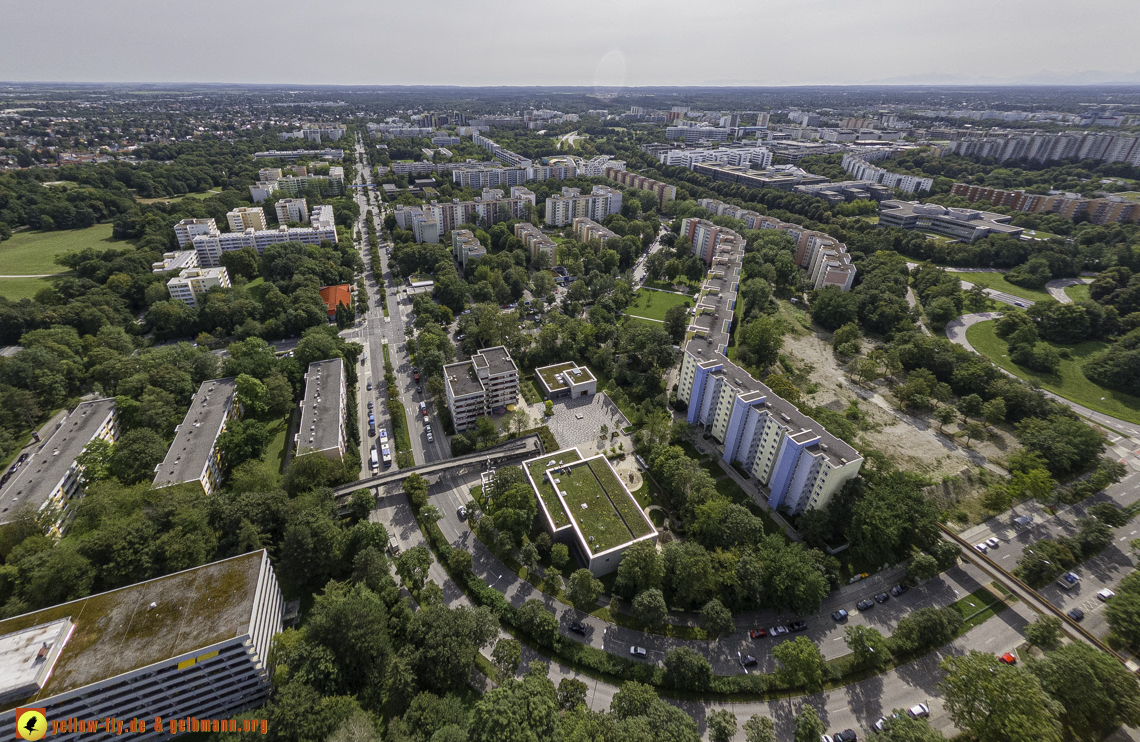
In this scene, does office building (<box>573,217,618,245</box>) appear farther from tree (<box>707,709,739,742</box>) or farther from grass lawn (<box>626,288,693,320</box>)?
tree (<box>707,709,739,742</box>)

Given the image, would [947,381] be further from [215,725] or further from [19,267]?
[19,267]

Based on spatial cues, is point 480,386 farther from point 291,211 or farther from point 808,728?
point 291,211

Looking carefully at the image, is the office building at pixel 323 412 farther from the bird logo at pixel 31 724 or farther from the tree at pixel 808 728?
the tree at pixel 808 728

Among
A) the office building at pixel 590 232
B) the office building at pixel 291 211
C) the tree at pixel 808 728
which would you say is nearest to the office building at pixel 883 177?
the office building at pixel 590 232

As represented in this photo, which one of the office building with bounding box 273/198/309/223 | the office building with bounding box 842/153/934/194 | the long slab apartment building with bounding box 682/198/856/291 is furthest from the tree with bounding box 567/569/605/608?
the office building with bounding box 842/153/934/194

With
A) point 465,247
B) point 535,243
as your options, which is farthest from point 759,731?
point 535,243
